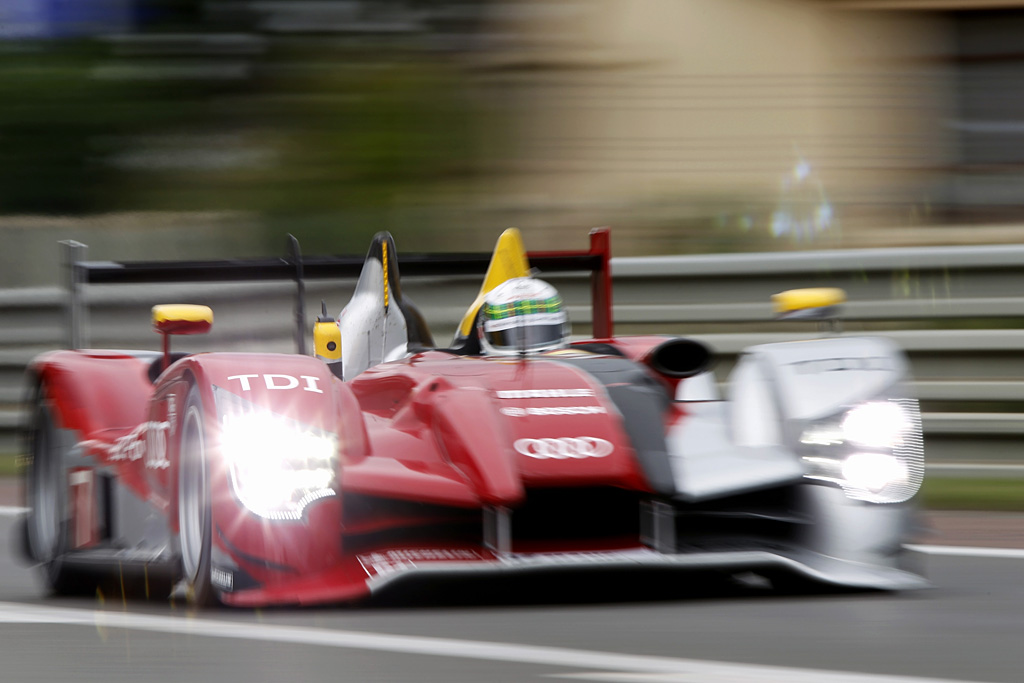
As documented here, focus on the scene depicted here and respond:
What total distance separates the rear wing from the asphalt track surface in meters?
1.27

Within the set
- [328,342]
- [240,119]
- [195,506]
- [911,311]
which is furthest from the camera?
[240,119]

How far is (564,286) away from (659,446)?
387 cm

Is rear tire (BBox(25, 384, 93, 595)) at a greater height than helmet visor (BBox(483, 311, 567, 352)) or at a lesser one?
lesser

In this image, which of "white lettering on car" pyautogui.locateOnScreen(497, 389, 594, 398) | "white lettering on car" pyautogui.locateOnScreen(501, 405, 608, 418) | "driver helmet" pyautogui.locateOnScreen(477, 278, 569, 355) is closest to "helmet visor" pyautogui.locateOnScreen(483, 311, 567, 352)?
"driver helmet" pyautogui.locateOnScreen(477, 278, 569, 355)

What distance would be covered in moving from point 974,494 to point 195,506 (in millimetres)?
4065

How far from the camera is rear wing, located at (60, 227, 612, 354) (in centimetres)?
552

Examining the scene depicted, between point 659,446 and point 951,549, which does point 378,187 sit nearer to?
point 951,549

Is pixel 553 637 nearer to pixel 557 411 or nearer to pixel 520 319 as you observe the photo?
pixel 557 411

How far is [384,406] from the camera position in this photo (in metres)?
4.79

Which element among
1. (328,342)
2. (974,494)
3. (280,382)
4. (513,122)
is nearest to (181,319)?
(328,342)

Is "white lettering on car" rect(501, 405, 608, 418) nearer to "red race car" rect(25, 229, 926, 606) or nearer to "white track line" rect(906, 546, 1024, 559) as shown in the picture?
"red race car" rect(25, 229, 926, 606)

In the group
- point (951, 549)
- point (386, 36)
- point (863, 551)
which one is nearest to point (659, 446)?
point (863, 551)

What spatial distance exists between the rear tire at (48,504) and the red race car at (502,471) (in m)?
0.02

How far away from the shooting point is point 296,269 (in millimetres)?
5535
